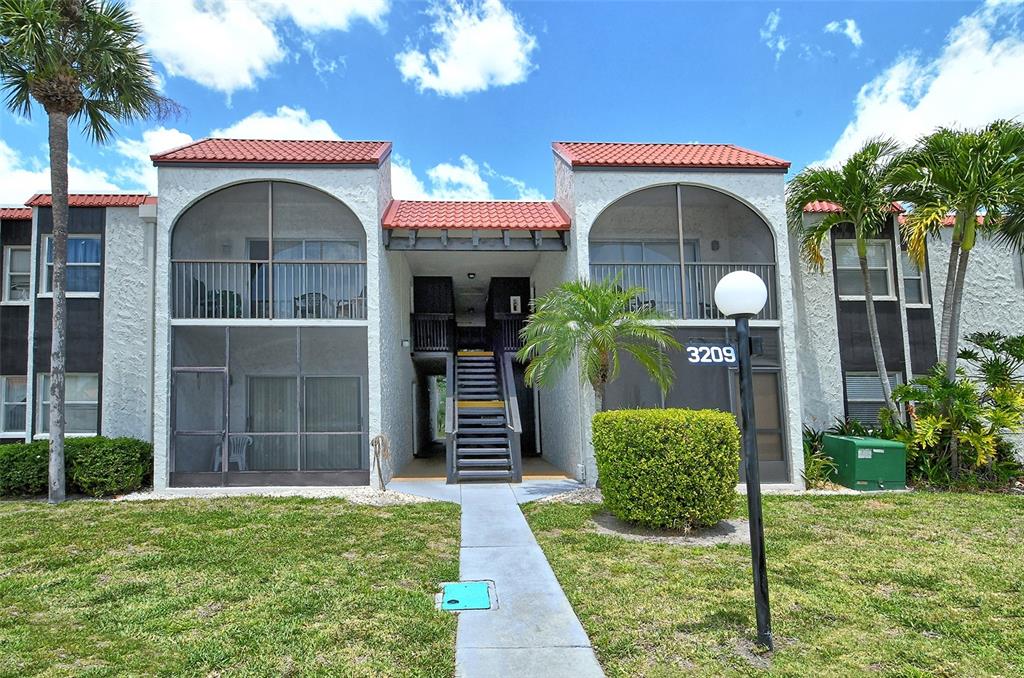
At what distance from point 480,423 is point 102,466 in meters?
7.11

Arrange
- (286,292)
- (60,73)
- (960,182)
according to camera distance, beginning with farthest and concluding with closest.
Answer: (286,292), (960,182), (60,73)

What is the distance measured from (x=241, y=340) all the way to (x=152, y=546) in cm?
687

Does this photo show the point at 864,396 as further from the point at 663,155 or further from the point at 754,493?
the point at 754,493

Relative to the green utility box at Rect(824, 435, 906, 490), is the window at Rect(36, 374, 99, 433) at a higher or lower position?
higher

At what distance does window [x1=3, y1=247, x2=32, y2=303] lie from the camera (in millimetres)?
13219

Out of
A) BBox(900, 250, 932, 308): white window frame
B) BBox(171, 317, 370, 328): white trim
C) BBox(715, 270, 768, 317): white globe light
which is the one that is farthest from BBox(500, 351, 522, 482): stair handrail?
BBox(900, 250, 932, 308): white window frame

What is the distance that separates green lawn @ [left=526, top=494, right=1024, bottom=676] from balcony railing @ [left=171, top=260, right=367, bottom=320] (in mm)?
Answer: 6318

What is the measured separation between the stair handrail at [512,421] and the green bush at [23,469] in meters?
8.38

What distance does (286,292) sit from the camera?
11977mm

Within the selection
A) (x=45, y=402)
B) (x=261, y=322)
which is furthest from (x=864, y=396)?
(x=45, y=402)

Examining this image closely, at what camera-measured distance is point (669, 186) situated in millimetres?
11703

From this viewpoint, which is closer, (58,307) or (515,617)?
(515,617)

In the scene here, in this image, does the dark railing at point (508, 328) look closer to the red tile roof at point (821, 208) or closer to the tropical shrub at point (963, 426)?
the red tile roof at point (821, 208)

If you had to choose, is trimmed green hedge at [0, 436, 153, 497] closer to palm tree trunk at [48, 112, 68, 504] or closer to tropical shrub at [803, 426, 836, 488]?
palm tree trunk at [48, 112, 68, 504]
